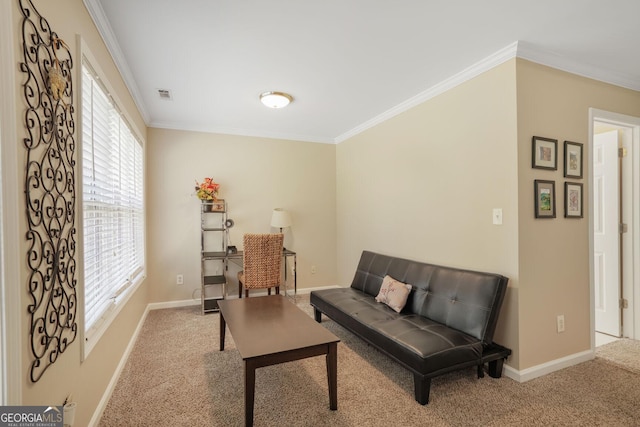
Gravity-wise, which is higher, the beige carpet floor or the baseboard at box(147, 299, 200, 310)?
the baseboard at box(147, 299, 200, 310)

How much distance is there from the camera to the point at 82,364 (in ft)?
5.40

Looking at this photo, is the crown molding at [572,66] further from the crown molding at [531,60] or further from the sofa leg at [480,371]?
the sofa leg at [480,371]

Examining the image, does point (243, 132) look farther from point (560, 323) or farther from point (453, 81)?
point (560, 323)

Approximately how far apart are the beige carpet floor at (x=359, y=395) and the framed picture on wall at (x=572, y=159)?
1571 mm

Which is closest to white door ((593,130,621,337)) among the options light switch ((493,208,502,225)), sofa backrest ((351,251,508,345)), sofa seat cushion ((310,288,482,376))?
light switch ((493,208,502,225))

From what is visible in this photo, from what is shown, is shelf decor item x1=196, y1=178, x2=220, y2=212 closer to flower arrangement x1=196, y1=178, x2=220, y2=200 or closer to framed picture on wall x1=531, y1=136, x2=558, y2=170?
flower arrangement x1=196, y1=178, x2=220, y2=200

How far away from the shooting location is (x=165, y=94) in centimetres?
320

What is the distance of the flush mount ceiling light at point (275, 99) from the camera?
3152 millimetres

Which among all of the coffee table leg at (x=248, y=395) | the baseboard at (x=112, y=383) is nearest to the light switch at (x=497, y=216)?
the coffee table leg at (x=248, y=395)

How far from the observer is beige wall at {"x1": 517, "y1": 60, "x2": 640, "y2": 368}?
2342 mm

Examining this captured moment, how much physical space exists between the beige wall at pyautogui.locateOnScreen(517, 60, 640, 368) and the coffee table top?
1556mm

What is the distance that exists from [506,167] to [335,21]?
64.5 inches

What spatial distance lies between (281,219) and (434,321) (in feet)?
8.29

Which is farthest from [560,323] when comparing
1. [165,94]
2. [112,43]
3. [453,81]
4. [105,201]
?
[165,94]
